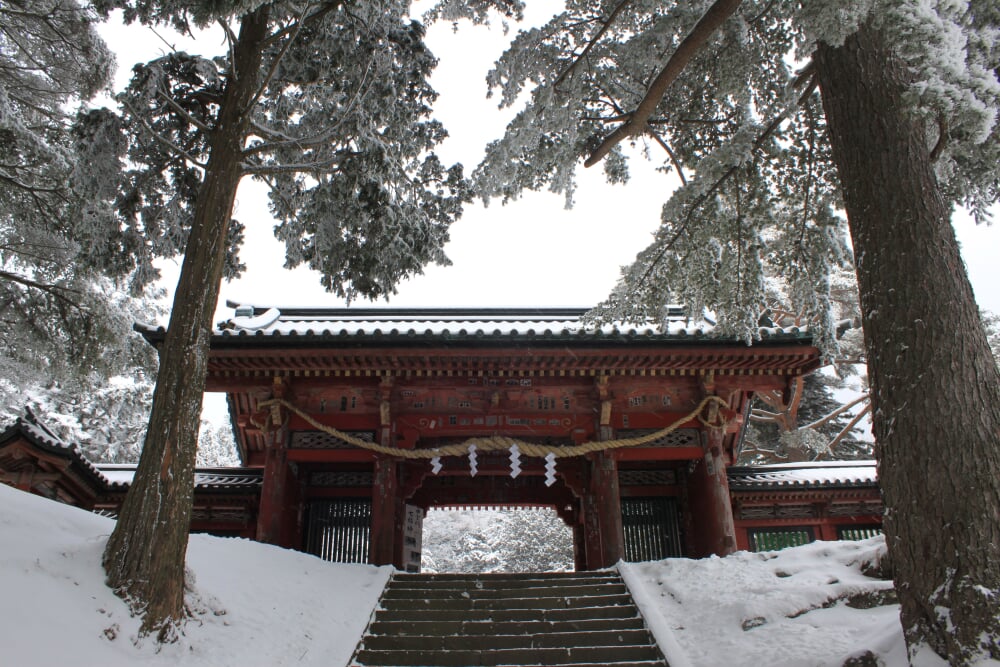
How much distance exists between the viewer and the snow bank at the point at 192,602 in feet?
14.1

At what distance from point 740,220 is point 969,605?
3.94 meters

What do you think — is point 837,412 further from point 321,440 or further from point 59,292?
point 59,292

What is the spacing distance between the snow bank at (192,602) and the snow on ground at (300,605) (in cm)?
1

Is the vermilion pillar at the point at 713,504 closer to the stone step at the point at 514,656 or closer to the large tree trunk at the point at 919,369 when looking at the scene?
the stone step at the point at 514,656

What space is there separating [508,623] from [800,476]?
25.3ft

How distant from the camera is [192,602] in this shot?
5570 millimetres

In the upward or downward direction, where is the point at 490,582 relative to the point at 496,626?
upward

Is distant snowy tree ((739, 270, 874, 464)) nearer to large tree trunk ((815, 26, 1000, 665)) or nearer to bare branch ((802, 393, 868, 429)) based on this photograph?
bare branch ((802, 393, 868, 429))

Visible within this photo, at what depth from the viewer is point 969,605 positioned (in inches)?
138

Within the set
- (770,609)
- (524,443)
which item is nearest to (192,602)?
(770,609)

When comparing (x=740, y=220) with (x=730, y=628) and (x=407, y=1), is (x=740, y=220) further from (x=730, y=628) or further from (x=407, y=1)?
(x=407, y=1)

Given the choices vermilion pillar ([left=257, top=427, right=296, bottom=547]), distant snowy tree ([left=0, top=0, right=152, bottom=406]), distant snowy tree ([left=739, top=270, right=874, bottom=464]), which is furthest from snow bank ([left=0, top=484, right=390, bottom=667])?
Answer: distant snowy tree ([left=739, top=270, right=874, bottom=464])

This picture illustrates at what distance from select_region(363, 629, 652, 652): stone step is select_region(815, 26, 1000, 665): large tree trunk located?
3.28 meters

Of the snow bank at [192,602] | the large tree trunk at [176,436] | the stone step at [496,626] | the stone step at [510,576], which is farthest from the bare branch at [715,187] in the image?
the snow bank at [192,602]
